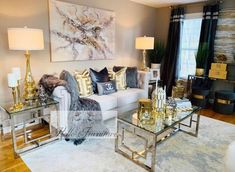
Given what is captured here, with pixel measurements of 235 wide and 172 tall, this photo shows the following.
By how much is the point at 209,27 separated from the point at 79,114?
3.53 meters

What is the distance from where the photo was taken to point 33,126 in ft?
9.76

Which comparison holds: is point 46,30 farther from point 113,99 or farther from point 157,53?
point 157,53

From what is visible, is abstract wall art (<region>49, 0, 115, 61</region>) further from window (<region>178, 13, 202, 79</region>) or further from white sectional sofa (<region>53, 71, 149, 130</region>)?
window (<region>178, 13, 202, 79</region>)

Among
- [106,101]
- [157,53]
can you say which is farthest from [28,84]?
[157,53]

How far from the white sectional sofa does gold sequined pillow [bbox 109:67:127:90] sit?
133mm

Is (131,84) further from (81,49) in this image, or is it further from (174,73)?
(174,73)

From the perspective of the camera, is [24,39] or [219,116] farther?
[219,116]

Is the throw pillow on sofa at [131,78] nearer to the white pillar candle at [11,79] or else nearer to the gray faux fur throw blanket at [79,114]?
the gray faux fur throw blanket at [79,114]

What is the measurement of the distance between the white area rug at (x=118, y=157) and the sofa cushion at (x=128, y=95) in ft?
2.80

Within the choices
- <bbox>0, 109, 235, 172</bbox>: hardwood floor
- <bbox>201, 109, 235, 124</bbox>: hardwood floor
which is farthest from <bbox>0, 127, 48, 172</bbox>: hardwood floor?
Answer: <bbox>201, 109, 235, 124</bbox>: hardwood floor

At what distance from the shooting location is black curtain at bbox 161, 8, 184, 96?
4711mm

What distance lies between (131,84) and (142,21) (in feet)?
6.46

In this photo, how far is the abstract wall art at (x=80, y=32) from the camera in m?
3.16

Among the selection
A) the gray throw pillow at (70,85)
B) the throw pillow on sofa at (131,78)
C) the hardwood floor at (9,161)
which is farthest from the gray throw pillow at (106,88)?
the hardwood floor at (9,161)
